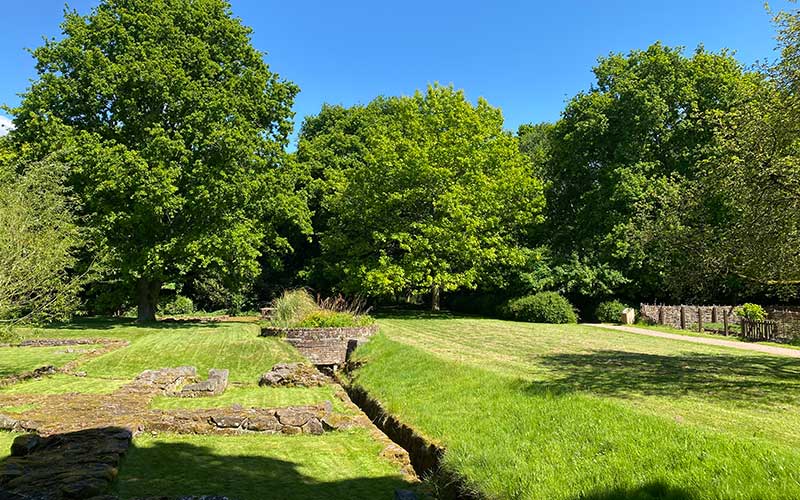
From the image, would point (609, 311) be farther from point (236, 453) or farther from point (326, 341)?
point (236, 453)

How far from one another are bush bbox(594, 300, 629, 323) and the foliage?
2612 cm

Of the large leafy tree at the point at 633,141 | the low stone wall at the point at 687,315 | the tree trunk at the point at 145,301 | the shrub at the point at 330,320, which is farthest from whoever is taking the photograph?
the large leafy tree at the point at 633,141

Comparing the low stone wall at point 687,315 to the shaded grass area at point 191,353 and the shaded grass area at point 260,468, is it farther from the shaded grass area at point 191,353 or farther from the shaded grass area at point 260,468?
the shaded grass area at point 260,468

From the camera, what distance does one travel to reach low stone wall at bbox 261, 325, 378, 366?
18638 millimetres

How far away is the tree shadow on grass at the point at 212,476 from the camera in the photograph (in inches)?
243

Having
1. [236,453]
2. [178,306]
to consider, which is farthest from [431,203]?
[236,453]

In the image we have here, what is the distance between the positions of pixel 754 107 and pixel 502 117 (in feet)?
84.0

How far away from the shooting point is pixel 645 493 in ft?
15.9

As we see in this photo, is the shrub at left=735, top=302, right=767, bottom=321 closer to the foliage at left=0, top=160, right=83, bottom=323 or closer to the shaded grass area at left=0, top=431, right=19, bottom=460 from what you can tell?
the foliage at left=0, top=160, right=83, bottom=323

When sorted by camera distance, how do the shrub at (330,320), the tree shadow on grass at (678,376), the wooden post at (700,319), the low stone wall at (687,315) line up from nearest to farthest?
the tree shadow on grass at (678,376) → the shrub at (330,320) → the wooden post at (700,319) → the low stone wall at (687,315)

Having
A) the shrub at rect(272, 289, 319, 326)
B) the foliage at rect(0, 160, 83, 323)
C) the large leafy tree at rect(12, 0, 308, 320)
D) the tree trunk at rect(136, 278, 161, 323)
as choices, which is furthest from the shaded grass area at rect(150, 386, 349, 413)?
the tree trunk at rect(136, 278, 161, 323)

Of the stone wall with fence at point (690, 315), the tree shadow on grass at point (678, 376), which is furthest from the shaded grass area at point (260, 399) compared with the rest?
the stone wall with fence at point (690, 315)

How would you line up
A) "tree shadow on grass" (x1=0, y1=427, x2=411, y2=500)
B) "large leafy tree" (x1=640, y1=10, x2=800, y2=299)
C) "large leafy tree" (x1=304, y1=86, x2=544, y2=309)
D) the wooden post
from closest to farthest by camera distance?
"tree shadow on grass" (x1=0, y1=427, x2=411, y2=500) < "large leafy tree" (x1=640, y1=10, x2=800, y2=299) < the wooden post < "large leafy tree" (x1=304, y1=86, x2=544, y2=309)

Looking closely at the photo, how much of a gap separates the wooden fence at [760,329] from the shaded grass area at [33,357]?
2439 cm
